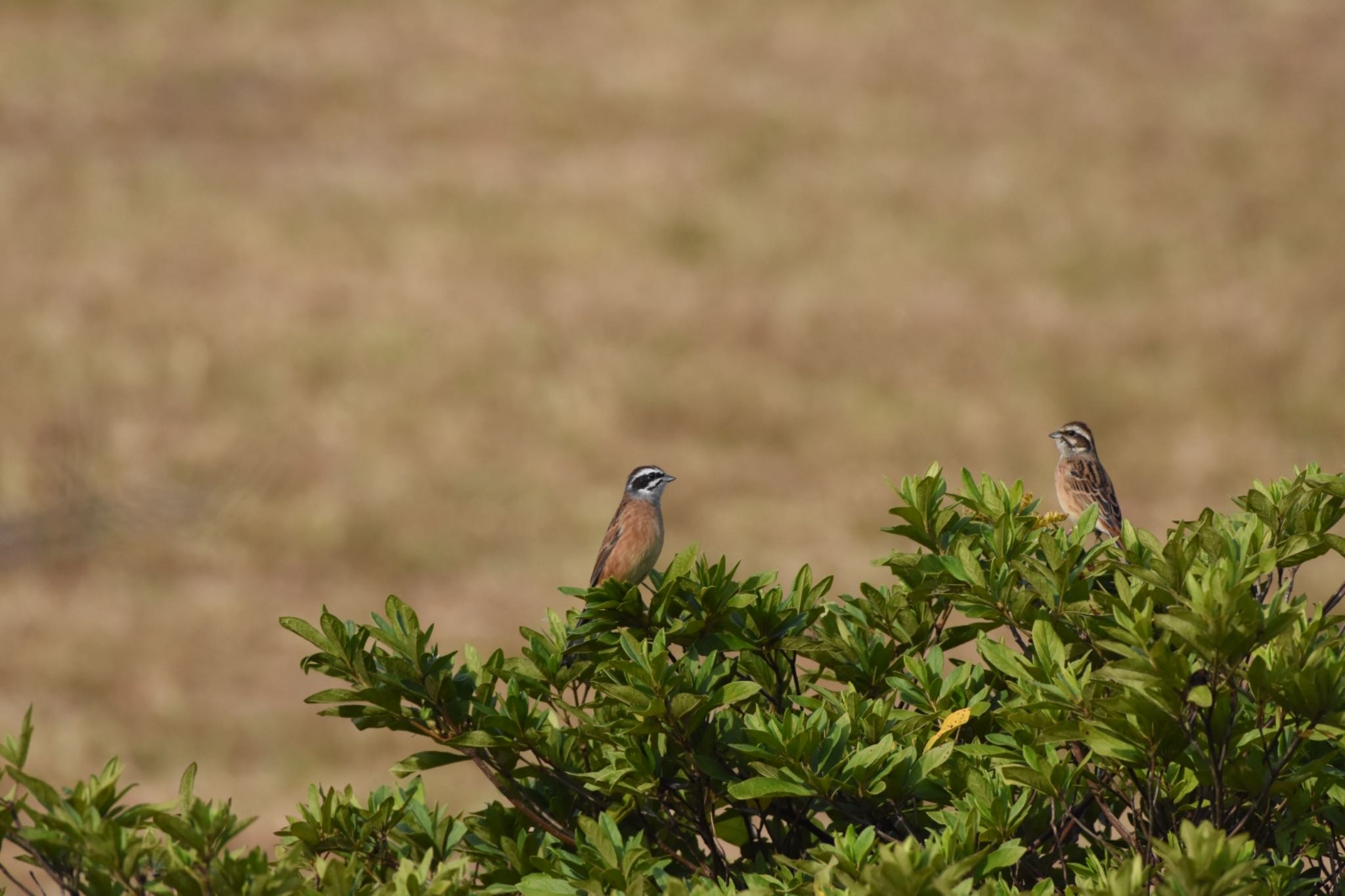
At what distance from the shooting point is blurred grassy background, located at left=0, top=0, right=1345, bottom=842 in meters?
21.7

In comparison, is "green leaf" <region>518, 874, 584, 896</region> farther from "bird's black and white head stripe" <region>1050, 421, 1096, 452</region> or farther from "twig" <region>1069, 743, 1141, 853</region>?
"bird's black and white head stripe" <region>1050, 421, 1096, 452</region>

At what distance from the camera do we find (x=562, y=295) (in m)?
29.7

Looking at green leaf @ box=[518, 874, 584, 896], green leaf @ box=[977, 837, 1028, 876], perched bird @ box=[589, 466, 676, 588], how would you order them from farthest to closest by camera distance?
perched bird @ box=[589, 466, 676, 588]
green leaf @ box=[518, 874, 584, 896]
green leaf @ box=[977, 837, 1028, 876]

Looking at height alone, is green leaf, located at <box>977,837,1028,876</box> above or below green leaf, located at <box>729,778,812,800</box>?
below

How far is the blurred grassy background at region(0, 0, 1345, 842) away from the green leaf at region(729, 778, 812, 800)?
38.9 ft

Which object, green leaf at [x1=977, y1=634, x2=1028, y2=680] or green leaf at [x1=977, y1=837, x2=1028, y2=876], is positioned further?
green leaf at [x1=977, y1=634, x2=1028, y2=680]

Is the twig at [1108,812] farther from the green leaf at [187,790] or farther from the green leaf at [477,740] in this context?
the green leaf at [187,790]

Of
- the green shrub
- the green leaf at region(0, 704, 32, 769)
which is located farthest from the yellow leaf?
the green leaf at region(0, 704, 32, 769)

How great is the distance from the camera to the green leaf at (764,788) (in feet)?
13.0

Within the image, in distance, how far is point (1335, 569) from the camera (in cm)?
2183

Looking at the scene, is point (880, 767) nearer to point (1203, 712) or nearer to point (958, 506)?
point (1203, 712)

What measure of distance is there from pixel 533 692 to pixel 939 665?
126 cm

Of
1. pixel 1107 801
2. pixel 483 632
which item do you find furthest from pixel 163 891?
pixel 483 632

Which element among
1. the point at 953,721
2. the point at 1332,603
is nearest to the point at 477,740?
the point at 953,721
